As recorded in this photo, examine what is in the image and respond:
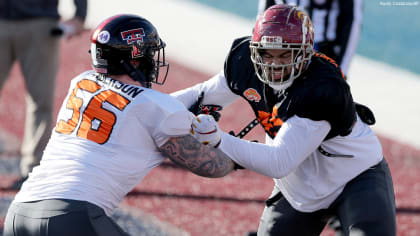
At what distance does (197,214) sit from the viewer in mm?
4934

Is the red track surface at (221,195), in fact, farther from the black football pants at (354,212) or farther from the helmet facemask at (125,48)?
the helmet facemask at (125,48)

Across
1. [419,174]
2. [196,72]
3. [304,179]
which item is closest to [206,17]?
[196,72]

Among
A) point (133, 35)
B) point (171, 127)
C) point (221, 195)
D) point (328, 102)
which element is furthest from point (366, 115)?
point (221, 195)

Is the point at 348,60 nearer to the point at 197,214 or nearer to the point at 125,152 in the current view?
the point at 197,214

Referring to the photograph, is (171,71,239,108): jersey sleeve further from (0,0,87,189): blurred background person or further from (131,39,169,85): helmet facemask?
(0,0,87,189): blurred background person

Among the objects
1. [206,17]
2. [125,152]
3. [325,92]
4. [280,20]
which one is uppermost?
[280,20]

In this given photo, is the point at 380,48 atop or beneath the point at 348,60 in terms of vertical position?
beneath

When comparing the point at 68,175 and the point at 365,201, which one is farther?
the point at 365,201

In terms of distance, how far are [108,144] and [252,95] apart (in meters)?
0.90

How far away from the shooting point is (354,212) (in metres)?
3.04

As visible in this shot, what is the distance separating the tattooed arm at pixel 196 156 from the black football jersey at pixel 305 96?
365 millimetres

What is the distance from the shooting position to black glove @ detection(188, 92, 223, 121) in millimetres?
3350

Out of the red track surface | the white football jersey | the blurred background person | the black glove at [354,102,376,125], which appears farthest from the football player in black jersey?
the blurred background person

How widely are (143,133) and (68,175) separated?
34 centimetres
